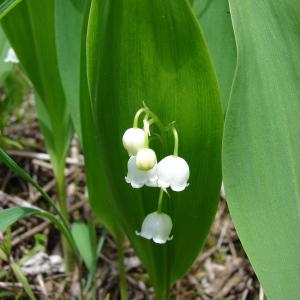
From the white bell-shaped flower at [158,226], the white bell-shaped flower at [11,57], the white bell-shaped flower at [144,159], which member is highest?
the white bell-shaped flower at [11,57]

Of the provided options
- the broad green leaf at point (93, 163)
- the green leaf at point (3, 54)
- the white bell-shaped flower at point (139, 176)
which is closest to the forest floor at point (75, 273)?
the broad green leaf at point (93, 163)

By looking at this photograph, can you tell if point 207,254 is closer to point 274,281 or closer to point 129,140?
point 274,281

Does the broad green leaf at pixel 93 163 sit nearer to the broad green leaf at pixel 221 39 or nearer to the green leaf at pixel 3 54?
the broad green leaf at pixel 221 39

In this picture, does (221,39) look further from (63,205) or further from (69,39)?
(63,205)

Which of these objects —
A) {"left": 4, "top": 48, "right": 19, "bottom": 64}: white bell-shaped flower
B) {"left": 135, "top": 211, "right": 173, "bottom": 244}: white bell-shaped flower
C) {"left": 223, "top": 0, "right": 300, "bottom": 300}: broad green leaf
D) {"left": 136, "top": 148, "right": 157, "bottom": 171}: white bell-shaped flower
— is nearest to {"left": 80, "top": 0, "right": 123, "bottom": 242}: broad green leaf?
{"left": 135, "top": 211, "right": 173, "bottom": 244}: white bell-shaped flower

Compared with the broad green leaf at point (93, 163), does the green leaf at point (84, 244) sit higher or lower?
lower

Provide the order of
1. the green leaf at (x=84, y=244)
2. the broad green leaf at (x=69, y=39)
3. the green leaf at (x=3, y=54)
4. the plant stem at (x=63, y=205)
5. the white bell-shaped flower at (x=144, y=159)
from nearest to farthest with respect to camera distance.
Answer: the white bell-shaped flower at (x=144, y=159) < the broad green leaf at (x=69, y=39) < the green leaf at (x=84, y=244) < the plant stem at (x=63, y=205) < the green leaf at (x=3, y=54)
